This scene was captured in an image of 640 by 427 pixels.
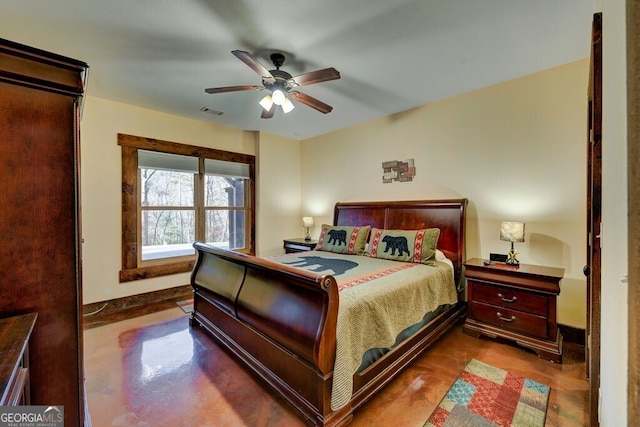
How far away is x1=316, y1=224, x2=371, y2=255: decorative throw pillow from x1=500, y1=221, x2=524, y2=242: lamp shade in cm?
157

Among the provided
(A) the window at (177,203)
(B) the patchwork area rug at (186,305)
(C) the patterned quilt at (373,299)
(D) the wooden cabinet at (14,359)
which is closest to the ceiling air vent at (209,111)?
(A) the window at (177,203)

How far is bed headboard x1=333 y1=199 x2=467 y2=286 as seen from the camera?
323 cm

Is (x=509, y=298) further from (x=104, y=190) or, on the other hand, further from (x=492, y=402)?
(x=104, y=190)

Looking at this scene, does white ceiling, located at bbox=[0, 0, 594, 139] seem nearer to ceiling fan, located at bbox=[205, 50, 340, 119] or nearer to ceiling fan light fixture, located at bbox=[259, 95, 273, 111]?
ceiling fan, located at bbox=[205, 50, 340, 119]

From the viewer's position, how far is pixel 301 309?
169 centimetres

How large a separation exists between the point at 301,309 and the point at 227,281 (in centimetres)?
107

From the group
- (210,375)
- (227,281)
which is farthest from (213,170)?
(210,375)

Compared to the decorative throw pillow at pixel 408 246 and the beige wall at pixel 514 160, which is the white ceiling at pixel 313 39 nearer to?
the beige wall at pixel 514 160

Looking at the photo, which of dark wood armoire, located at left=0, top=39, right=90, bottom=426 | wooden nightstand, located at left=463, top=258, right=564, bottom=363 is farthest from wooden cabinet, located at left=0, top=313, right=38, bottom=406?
wooden nightstand, located at left=463, top=258, right=564, bottom=363

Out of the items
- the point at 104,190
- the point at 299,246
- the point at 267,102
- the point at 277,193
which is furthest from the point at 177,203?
the point at 267,102

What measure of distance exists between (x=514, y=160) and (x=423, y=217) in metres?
1.16

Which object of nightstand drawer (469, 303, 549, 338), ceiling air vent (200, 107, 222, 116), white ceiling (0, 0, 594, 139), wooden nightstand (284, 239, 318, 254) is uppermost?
white ceiling (0, 0, 594, 139)

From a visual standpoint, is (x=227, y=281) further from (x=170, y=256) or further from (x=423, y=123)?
(x=423, y=123)

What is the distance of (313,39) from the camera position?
7.36ft
